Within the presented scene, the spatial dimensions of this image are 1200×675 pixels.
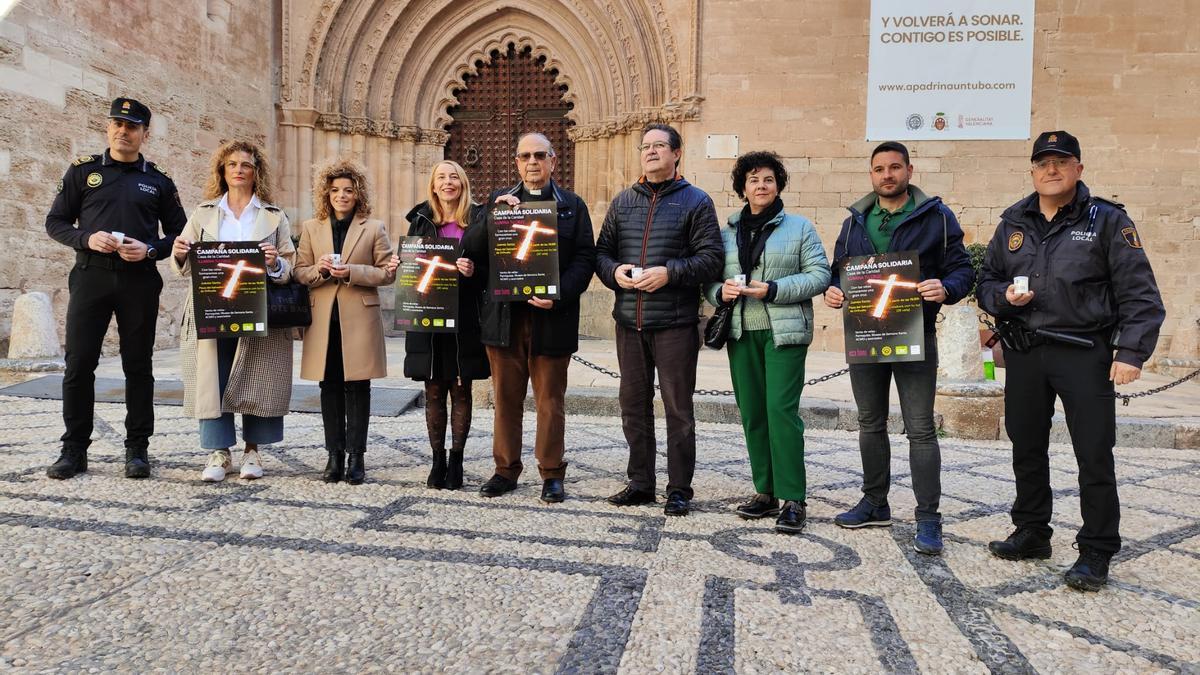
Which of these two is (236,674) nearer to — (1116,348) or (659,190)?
(659,190)

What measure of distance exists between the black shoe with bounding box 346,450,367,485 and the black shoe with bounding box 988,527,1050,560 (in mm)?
3100

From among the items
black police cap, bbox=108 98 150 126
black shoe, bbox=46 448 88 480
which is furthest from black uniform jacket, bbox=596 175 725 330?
black shoe, bbox=46 448 88 480

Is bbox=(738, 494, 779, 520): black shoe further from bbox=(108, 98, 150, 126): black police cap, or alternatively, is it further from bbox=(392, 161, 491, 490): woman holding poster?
bbox=(108, 98, 150, 126): black police cap

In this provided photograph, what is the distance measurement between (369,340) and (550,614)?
2.21 metres

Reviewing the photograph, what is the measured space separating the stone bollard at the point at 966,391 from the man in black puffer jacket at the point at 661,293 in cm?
329

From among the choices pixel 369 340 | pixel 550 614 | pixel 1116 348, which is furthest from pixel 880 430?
pixel 369 340

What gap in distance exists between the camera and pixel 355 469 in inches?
161

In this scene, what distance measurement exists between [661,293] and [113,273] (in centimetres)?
288

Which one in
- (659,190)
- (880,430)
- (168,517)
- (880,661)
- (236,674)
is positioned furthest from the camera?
(659,190)

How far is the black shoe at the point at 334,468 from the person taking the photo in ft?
13.3

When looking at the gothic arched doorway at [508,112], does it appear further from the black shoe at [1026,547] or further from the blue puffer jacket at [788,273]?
the black shoe at [1026,547]

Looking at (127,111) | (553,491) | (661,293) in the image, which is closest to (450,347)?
(553,491)

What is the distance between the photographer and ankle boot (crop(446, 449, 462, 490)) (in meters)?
3.99

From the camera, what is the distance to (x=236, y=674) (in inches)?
77.4
